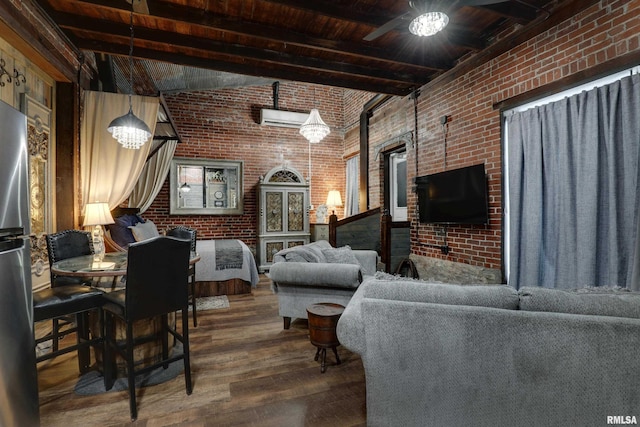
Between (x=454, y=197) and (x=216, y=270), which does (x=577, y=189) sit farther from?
(x=216, y=270)

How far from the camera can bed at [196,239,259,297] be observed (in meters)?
4.38

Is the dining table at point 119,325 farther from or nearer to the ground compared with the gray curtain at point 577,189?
nearer to the ground

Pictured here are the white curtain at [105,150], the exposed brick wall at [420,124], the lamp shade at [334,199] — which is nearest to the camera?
the exposed brick wall at [420,124]

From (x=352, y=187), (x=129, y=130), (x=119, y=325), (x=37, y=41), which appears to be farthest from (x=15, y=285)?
(x=352, y=187)

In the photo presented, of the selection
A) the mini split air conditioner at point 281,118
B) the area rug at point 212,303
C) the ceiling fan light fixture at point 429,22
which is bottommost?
the area rug at point 212,303

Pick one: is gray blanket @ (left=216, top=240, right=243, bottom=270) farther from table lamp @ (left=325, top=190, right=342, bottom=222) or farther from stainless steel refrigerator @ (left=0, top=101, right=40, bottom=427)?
stainless steel refrigerator @ (left=0, top=101, right=40, bottom=427)

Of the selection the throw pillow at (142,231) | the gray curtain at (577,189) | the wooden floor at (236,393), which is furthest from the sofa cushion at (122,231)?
the gray curtain at (577,189)

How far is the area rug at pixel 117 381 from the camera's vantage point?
6.98ft

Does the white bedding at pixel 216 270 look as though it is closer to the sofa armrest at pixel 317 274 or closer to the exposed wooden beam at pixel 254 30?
the sofa armrest at pixel 317 274

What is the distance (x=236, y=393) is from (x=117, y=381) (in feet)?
3.17

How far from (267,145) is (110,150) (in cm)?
338

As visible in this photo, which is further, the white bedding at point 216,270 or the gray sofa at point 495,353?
the white bedding at point 216,270

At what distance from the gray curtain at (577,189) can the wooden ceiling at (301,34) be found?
88 centimetres

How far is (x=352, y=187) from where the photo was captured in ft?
22.7
